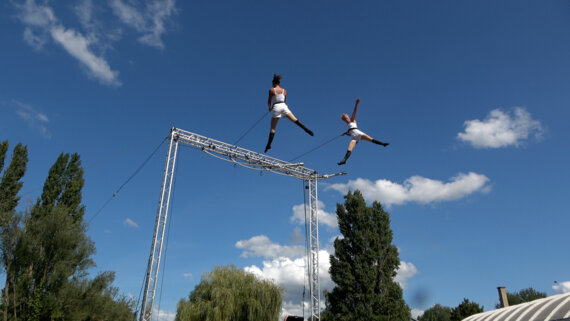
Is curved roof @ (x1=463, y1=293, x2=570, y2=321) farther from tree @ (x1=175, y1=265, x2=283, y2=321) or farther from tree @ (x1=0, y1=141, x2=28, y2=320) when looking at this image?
tree @ (x1=0, y1=141, x2=28, y2=320)

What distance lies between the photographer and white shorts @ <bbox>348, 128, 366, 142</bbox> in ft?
26.9


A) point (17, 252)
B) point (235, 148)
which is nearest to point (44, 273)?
point (17, 252)

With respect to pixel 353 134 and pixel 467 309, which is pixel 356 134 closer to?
pixel 353 134

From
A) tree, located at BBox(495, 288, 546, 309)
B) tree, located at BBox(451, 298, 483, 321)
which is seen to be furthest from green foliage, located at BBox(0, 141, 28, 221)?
tree, located at BBox(495, 288, 546, 309)

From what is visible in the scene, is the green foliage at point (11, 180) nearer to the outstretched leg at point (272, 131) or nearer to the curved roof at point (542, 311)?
the outstretched leg at point (272, 131)

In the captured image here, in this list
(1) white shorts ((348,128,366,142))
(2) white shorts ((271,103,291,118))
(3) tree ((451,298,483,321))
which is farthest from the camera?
(3) tree ((451,298,483,321))

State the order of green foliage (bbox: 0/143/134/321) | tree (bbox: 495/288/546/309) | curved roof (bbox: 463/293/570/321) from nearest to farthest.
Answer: curved roof (bbox: 463/293/570/321)
green foliage (bbox: 0/143/134/321)
tree (bbox: 495/288/546/309)

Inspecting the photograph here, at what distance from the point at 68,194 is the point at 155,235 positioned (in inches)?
412

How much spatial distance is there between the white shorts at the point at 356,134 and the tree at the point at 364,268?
13558 mm

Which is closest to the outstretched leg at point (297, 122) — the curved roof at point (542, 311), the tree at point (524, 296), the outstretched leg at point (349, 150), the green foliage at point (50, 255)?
the outstretched leg at point (349, 150)

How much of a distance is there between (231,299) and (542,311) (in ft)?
44.9

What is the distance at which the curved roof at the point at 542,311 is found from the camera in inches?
509

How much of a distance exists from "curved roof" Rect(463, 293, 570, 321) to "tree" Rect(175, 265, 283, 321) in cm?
1088

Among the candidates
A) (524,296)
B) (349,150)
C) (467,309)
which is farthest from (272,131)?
(524,296)
